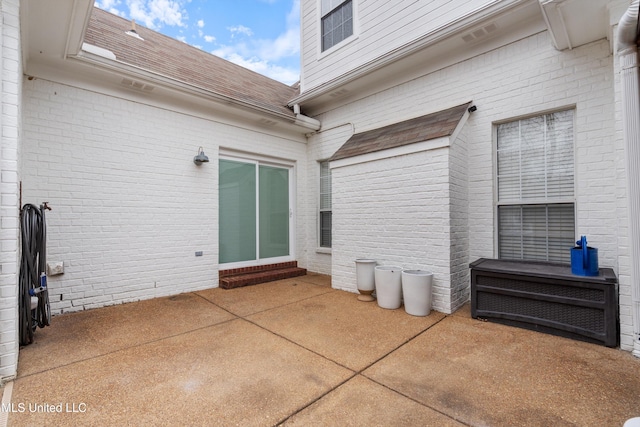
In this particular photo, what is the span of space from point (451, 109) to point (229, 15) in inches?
327

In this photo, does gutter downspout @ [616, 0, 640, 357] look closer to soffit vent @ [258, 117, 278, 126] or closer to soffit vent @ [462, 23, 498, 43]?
soffit vent @ [462, 23, 498, 43]

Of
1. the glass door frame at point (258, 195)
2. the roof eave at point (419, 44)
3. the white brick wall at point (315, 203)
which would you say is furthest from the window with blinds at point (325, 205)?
the roof eave at point (419, 44)

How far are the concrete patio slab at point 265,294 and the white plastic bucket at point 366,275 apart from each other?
70 cm

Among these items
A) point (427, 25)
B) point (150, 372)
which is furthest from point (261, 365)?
point (427, 25)

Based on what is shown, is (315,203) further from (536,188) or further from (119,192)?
(536,188)

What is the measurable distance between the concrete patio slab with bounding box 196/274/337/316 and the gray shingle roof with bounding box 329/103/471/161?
2.20 metres

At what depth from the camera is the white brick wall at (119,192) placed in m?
3.52

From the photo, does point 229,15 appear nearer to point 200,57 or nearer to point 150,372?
point 200,57

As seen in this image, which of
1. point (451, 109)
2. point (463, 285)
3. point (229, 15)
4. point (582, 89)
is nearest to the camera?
point (582, 89)

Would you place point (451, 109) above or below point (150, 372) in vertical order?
above

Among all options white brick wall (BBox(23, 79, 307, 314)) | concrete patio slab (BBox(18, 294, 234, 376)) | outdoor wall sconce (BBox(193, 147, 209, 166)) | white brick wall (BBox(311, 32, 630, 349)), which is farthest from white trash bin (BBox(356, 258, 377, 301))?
outdoor wall sconce (BBox(193, 147, 209, 166))

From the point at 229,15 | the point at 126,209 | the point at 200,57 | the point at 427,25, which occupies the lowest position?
the point at 126,209

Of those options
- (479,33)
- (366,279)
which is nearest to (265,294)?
(366,279)

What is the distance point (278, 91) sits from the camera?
7.11 metres
